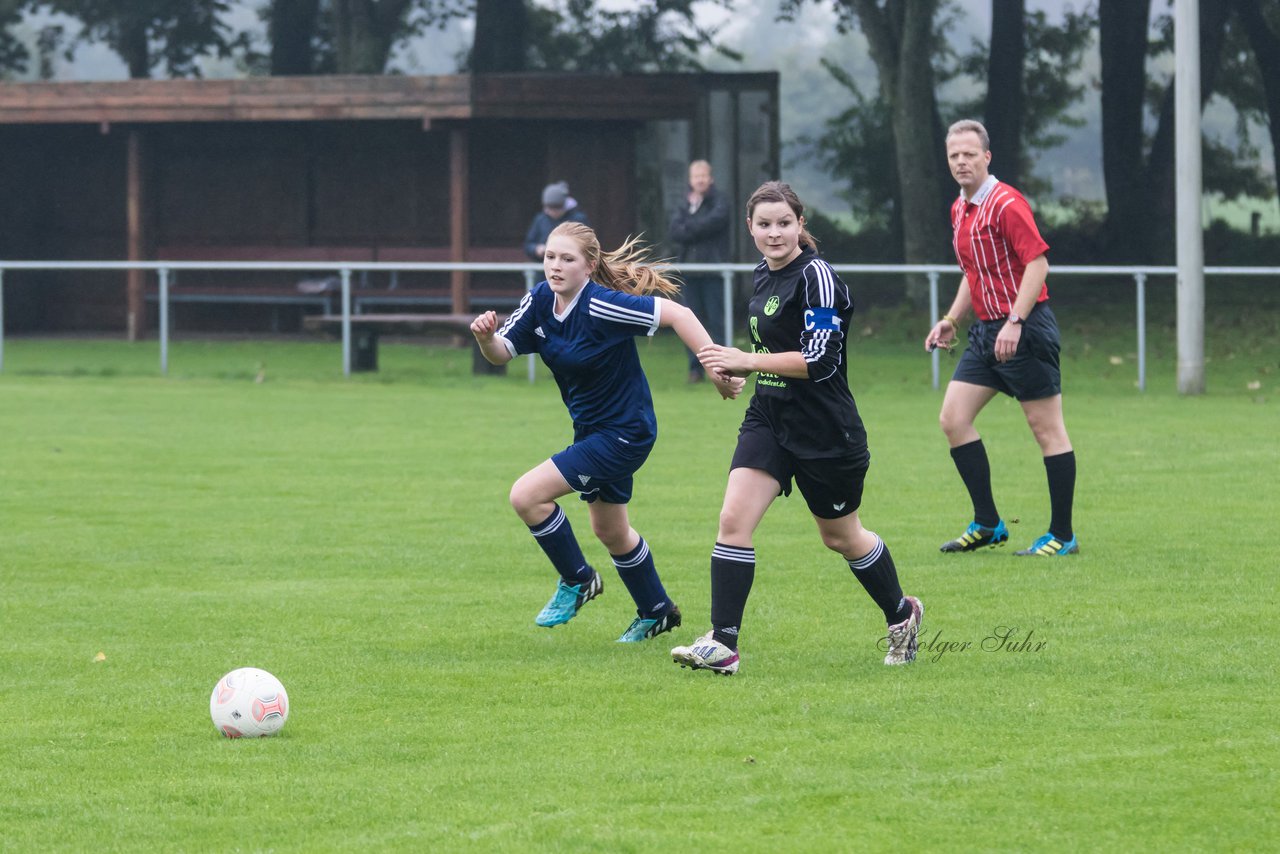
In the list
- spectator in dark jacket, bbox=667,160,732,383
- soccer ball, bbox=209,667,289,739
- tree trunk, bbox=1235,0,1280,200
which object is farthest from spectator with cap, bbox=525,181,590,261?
tree trunk, bbox=1235,0,1280,200

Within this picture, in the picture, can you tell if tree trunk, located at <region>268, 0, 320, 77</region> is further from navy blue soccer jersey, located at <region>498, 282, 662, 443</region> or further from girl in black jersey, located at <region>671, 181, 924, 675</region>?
girl in black jersey, located at <region>671, 181, 924, 675</region>

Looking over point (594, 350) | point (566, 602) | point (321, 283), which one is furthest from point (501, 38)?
point (594, 350)

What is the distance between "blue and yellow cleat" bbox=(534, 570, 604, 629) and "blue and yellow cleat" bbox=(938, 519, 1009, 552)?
2.39m

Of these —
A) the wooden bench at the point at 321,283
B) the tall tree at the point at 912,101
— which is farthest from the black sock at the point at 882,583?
the tall tree at the point at 912,101

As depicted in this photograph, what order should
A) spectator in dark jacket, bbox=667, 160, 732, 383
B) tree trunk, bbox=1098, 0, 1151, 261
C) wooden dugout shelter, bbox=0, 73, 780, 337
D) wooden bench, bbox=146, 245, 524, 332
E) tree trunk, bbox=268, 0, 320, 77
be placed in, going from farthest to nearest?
1. tree trunk, bbox=268, 0, 320, 77
2. tree trunk, bbox=1098, 0, 1151, 261
3. wooden bench, bbox=146, 245, 524, 332
4. wooden dugout shelter, bbox=0, 73, 780, 337
5. spectator in dark jacket, bbox=667, 160, 732, 383

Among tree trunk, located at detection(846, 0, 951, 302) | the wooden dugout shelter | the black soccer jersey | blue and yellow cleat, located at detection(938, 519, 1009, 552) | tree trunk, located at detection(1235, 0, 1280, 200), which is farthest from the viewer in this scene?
tree trunk, located at detection(1235, 0, 1280, 200)

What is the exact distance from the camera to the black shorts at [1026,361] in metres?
8.97

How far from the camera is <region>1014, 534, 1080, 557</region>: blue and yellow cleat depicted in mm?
8836

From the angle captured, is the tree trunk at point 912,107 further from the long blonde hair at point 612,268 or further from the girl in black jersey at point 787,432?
the girl in black jersey at point 787,432

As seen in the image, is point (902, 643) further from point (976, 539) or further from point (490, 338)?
point (976, 539)

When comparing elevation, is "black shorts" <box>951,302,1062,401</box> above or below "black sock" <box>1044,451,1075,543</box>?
above

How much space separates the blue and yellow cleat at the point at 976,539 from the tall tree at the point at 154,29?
915 inches

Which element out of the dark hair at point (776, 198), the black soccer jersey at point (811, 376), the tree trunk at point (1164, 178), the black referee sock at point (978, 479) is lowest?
the black referee sock at point (978, 479)

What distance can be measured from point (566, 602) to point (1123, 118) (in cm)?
2255
